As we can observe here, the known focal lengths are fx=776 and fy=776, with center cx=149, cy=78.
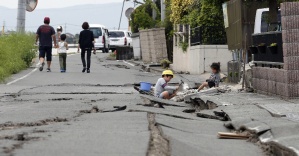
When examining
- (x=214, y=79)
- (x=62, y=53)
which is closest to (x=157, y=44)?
(x=62, y=53)

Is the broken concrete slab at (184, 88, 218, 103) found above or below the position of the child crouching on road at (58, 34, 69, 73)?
below

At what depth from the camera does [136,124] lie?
32.1 ft

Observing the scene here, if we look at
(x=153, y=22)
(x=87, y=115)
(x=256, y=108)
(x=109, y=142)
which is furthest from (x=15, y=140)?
(x=153, y=22)

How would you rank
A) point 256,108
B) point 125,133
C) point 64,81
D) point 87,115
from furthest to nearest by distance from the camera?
1. point 64,81
2. point 256,108
3. point 87,115
4. point 125,133

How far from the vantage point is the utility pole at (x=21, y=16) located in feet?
106

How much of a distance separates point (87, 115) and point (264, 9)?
1199 cm

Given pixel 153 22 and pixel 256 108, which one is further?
pixel 153 22

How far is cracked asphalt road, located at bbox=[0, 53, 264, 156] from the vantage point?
7441 millimetres

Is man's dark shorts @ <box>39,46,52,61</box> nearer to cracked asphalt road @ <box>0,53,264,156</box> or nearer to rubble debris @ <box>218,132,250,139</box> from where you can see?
cracked asphalt road @ <box>0,53,264,156</box>

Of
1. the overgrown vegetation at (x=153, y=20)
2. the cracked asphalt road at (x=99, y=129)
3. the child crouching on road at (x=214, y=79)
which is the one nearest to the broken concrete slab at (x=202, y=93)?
the cracked asphalt road at (x=99, y=129)

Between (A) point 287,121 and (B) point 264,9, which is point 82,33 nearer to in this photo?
(B) point 264,9

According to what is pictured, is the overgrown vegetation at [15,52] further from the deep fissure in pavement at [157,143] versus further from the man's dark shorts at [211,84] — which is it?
the deep fissure in pavement at [157,143]

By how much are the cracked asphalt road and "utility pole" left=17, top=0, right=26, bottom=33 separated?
16385 millimetres

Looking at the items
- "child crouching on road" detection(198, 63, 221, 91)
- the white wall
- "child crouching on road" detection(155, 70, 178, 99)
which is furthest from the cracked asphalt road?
the white wall
